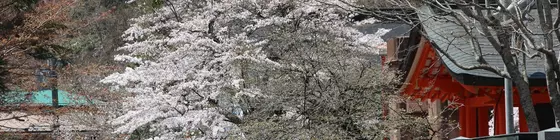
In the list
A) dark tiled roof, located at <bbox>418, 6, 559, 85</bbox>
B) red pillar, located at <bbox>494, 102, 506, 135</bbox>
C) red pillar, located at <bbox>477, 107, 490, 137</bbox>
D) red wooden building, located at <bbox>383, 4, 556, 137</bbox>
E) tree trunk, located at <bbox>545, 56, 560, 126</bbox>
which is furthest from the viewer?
red pillar, located at <bbox>477, 107, 490, 137</bbox>

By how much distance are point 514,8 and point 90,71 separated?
17.3m

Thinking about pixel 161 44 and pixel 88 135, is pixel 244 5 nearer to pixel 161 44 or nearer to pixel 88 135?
pixel 161 44

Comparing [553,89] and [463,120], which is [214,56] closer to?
[463,120]

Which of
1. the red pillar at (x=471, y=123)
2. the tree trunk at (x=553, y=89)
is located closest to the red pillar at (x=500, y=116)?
the red pillar at (x=471, y=123)

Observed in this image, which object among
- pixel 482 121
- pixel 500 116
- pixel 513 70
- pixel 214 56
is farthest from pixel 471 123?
pixel 513 70

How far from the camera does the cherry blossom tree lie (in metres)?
19.3

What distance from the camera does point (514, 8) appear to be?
13508 mm

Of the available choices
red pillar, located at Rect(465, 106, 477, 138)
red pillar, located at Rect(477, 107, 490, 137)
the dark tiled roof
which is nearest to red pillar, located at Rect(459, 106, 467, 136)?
red pillar, located at Rect(465, 106, 477, 138)

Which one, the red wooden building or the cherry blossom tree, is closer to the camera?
the red wooden building

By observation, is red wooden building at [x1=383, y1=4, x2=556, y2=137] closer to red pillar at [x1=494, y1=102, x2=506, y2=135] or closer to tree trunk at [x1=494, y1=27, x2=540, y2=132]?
red pillar at [x1=494, y1=102, x2=506, y2=135]

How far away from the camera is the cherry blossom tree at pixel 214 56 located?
63.3 ft

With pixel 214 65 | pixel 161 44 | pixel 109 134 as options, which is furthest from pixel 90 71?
pixel 214 65

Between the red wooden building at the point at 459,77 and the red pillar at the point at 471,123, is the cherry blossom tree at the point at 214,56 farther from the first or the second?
the red pillar at the point at 471,123

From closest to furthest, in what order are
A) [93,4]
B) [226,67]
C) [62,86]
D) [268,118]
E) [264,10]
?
1. [268,118]
2. [226,67]
3. [264,10]
4. [62,86]
5. [93,4]
